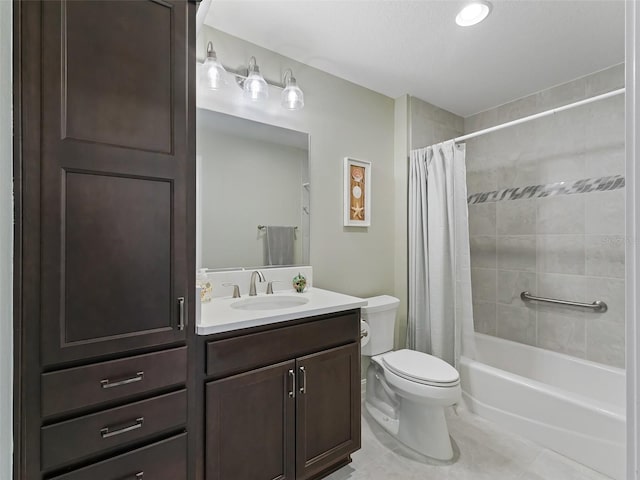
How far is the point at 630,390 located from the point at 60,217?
4.14 ft

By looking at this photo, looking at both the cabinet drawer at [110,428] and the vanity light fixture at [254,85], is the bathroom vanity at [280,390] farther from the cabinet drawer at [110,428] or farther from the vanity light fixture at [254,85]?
the vanity light fixture at [254,85]

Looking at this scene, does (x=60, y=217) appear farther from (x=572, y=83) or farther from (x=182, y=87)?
(x=572, y=83)

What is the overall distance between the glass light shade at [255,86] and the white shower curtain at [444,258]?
1.31 m

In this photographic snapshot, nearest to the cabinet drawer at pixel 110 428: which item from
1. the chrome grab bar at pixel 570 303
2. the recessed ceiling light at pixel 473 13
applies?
the recessed ceiling light at pixel 473 13

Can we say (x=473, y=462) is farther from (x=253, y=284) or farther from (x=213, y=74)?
(x=213, y=74)

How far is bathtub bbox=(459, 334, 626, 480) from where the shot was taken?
63.4 inches

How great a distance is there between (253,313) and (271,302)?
422 mm

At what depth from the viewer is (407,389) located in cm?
177

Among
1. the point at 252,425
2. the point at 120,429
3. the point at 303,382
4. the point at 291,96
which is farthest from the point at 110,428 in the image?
the point at 291,96

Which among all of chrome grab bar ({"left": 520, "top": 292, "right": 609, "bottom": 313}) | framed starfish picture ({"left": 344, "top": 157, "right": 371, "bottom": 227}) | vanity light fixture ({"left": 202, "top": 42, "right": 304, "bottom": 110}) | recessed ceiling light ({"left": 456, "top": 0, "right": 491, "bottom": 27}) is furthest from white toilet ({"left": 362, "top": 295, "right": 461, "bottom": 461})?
recessed ceiling light ({"left": 456, "top": 0, "right": 491, "bottom": 27})

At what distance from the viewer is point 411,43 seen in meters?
1.86

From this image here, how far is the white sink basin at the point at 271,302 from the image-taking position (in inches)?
66.2

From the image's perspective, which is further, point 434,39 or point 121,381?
point 434,39

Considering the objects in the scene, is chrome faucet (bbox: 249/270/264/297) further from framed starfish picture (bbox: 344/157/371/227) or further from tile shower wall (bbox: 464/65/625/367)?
tile shower wall (bbox: 464/65/625/367)
